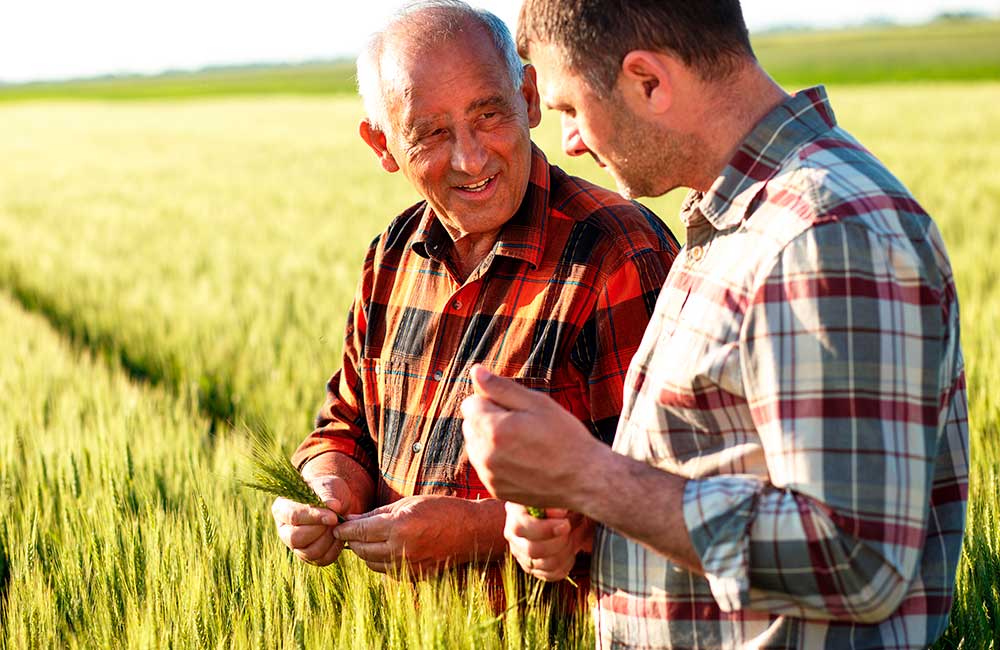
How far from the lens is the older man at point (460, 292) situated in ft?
6.10

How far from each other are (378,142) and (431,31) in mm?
295

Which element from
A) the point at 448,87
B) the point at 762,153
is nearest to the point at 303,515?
the point at 448,87

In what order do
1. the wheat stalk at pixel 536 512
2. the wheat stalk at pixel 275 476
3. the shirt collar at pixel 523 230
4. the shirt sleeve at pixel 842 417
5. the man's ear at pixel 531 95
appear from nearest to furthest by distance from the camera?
the shirt sleeve at pixel 842 417, the wheat stalk at pixel 536 512, the wheat stalk at pixel 275 476, the shirt collar at pixel 523 230, the man's ear at pixel 531 95

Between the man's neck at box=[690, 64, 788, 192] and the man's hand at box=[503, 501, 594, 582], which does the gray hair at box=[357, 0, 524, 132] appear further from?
the man's hand at box=[503, 501, 594, 582]

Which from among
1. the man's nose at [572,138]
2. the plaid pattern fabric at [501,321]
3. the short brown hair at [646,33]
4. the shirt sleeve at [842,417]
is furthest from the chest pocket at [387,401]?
the shirt sleeve at [842,417]

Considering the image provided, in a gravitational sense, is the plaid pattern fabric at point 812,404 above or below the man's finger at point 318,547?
above

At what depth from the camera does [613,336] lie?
1849mm

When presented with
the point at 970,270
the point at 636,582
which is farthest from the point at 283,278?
the point at 636,582

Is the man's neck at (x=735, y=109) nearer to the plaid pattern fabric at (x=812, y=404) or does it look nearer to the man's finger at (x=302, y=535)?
the plaid pattern fabric at (x=812, y=404)

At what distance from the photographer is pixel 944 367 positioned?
1219mm

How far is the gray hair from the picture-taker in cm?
198

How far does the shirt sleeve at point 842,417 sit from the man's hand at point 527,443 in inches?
7.3

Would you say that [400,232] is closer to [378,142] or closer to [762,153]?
[378,142]

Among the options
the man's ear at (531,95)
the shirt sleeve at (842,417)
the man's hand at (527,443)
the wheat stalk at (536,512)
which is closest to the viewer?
the shirt sleeve at (842,417)
